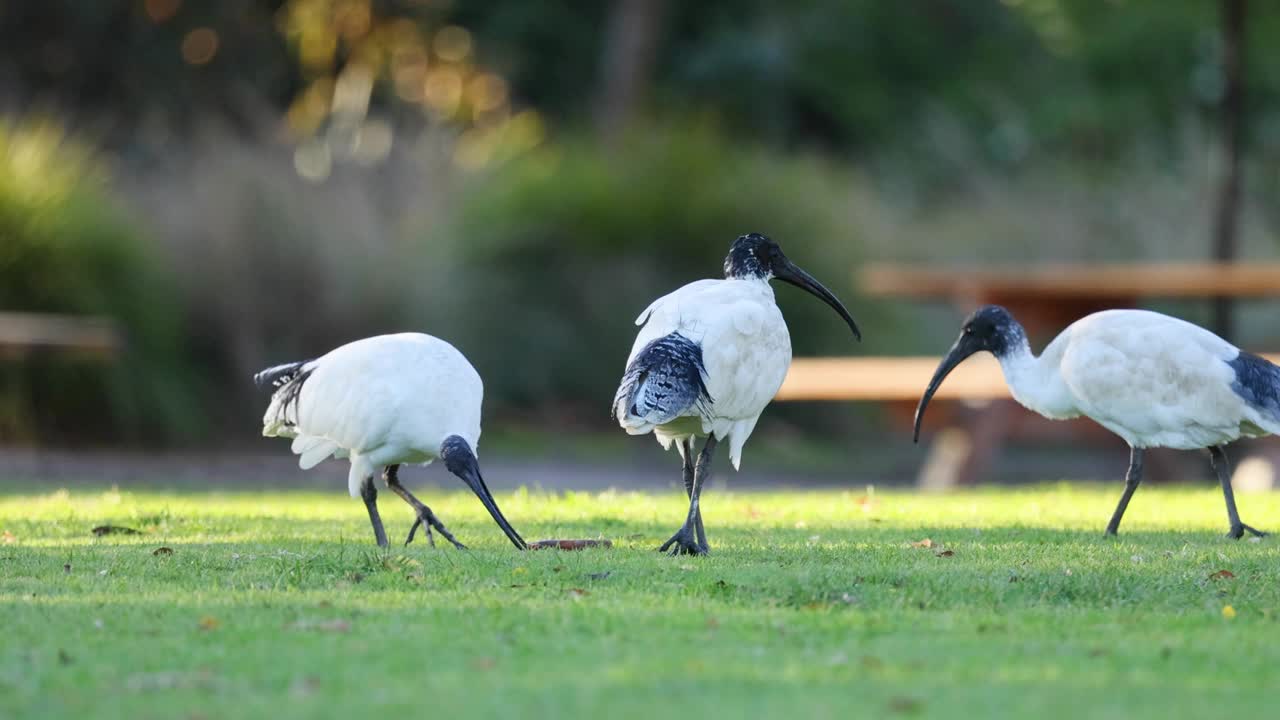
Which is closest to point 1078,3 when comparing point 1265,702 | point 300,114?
point 300,114

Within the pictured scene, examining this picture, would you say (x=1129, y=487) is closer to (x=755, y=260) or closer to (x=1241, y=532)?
(x=1241, y=532)

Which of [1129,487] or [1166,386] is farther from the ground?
[1166,386]

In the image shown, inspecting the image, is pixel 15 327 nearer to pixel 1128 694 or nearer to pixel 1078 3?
pixel 1128 694

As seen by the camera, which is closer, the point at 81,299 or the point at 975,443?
the point at 975,443

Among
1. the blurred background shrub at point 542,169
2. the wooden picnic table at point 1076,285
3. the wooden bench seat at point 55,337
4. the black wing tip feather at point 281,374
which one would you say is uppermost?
the blurred background shrub at point 542,169

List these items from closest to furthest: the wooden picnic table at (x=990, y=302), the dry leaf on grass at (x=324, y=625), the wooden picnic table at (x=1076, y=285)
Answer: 1. the dry leaf on grass at (x=324, y=625)
2. the wooden picnic table at (x=990, y=302)
3. the wooden picnic table at (x=1076, y=285)

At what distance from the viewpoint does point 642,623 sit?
578 cm

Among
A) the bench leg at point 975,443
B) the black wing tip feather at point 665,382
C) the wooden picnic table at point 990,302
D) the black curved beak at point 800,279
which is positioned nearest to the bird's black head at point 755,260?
the black curved beak at point 800,279

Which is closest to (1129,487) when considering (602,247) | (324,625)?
(324,625)

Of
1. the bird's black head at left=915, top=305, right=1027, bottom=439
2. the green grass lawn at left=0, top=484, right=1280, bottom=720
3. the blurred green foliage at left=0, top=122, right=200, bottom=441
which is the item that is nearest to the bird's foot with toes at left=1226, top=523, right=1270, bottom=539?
the green grass lawn at left=0, top=484, right=1280, bottom=720

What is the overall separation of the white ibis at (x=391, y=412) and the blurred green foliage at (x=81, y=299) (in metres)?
10.1

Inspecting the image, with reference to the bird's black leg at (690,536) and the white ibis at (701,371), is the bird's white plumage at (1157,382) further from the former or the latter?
the bird's black leg at (690,536)

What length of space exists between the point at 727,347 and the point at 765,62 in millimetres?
29457

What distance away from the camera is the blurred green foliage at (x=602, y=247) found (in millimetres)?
21234
